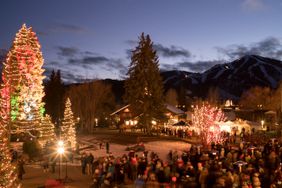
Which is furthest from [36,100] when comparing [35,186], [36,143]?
[35,186]

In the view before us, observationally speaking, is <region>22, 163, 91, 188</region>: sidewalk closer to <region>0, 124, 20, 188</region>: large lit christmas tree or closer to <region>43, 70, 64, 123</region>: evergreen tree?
<region>0, 124, 20, 188</region>: large lit christmas tree

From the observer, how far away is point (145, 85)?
50.7 m

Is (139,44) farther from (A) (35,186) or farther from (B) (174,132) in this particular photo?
(A) (35,186)

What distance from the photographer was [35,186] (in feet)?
65.4

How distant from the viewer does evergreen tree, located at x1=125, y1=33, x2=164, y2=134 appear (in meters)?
50.0

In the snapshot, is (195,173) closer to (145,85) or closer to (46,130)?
(46,130)

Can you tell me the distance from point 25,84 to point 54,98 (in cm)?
4023

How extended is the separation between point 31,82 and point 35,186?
15264 mm

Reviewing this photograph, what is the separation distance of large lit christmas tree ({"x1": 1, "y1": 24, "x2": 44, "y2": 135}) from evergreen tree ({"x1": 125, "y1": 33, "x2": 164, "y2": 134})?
61.0ft

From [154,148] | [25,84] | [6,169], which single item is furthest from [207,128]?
[6,169]

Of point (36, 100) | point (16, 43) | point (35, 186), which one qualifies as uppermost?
point (16, 43)

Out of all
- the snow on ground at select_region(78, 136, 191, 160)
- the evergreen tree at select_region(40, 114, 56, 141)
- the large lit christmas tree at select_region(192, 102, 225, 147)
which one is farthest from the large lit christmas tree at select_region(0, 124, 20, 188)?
the large lit christmas tree at select_region(192, 102, 225, 147)

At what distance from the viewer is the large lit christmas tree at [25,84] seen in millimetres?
32406

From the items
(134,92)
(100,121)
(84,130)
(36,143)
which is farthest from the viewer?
(100,121)
